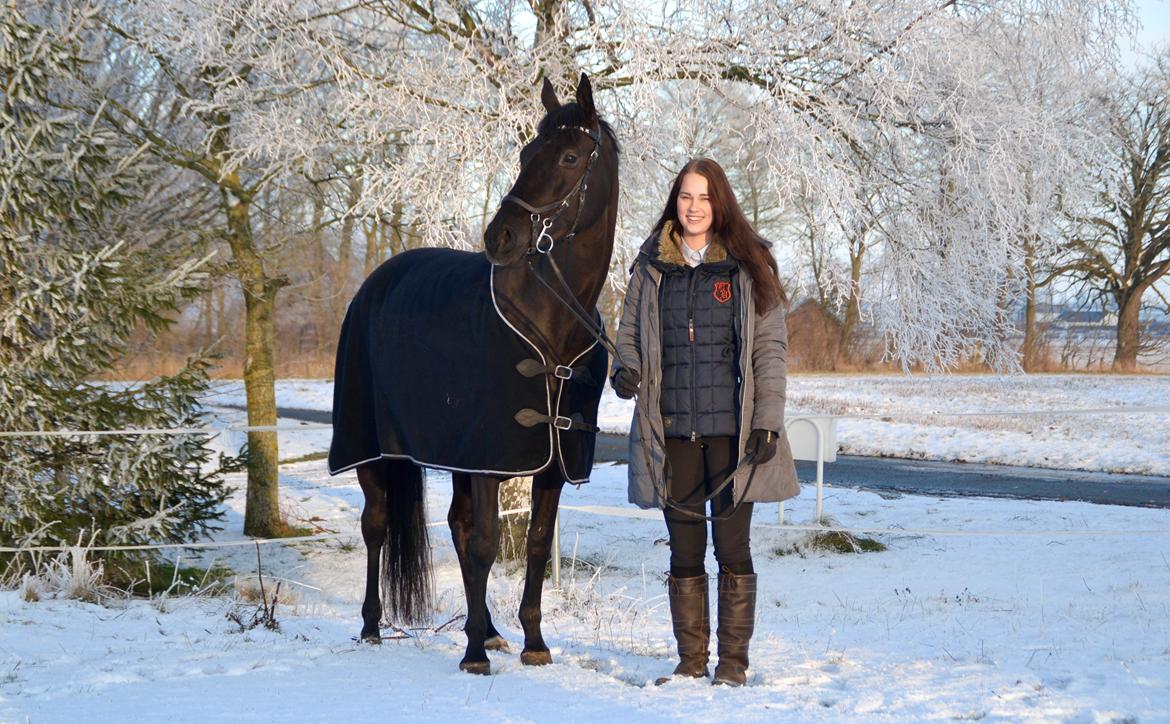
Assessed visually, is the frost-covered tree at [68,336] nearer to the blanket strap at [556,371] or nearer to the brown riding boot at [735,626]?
the blanket strap at [556,371]

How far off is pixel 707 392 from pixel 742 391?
123mm

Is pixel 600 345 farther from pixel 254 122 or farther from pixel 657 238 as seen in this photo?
pixel 254 122

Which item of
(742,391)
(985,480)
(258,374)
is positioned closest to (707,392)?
(742,391)

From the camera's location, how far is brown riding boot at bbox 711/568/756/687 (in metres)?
3.63

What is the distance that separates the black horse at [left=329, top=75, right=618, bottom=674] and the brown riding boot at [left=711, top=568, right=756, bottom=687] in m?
0.71

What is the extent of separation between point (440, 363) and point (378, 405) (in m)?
0.53

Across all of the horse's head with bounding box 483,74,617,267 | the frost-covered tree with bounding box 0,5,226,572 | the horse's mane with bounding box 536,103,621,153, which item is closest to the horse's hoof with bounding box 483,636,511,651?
the horse's head with bounding box 483,74,617,267

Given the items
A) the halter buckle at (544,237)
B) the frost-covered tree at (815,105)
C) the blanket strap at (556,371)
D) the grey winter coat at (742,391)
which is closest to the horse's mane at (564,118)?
the halter buckle at (544,237)

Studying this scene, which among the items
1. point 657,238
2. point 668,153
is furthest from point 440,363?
point 668,153

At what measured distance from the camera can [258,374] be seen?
9734 mm

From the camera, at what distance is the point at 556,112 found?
12.2 feet

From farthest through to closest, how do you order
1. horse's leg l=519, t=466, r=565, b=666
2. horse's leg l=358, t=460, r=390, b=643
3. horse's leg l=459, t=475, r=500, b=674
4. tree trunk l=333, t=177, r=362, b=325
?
tree trunk l=333, t=177, r=362, b=325, horse's leg l=358, t=460, r=390, b=643, horse's leg l=519, t=466, r=565, b=666, horse's leg l=459, t=475, r=500, b=674

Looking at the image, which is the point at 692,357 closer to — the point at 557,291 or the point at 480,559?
the point at 557,291

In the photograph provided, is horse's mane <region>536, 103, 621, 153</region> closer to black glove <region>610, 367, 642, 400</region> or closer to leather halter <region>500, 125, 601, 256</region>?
leather halter <region>500, 125, 601, 256</region>
